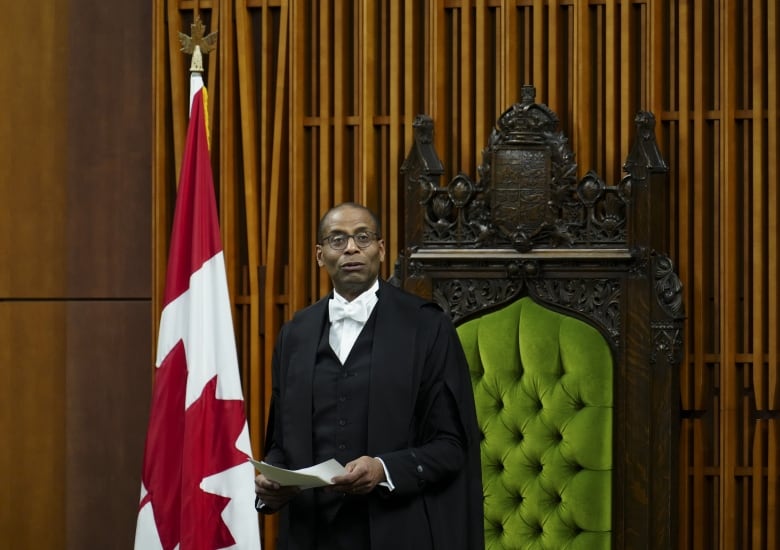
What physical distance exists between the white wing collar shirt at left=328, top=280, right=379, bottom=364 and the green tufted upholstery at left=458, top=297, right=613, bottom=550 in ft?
3.41

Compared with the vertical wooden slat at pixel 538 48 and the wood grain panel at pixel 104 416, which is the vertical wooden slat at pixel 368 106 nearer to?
the vertical wooden slat at pixel 538 48

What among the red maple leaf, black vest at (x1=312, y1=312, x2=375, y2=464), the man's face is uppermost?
the man's face

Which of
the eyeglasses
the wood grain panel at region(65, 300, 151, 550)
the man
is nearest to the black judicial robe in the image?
the man

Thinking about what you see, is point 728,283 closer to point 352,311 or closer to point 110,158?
point 352,311

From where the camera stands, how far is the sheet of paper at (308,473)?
8.18ft

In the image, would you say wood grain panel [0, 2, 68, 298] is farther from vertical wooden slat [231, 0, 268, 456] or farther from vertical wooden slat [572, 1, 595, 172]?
vertical wooden slat [572, 1, 595, 172]

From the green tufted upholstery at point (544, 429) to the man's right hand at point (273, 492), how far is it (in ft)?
4.08

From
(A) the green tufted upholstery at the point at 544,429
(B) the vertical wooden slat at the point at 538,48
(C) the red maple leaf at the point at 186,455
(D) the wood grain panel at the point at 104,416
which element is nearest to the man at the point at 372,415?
(A) the green tufted upholstery at the point at 544,429

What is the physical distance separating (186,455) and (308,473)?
1.49 metres

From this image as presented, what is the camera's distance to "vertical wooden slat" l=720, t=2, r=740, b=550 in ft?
12.9

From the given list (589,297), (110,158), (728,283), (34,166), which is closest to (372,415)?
(589,297)

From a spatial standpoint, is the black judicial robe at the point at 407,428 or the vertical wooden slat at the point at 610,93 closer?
the black judicial robe at the point at 407,428

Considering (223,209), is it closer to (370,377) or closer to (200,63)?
(200,63)

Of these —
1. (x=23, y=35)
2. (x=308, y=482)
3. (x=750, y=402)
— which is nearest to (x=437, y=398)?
(x=308, y=482)
